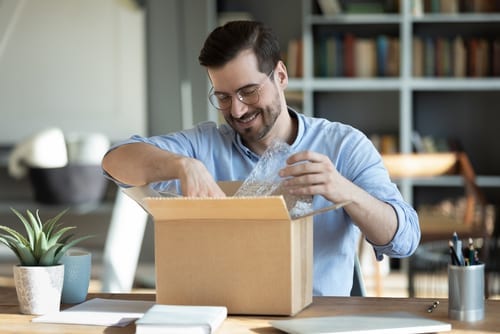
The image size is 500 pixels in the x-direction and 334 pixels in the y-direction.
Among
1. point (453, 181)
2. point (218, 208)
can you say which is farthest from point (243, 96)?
point (453, 181)

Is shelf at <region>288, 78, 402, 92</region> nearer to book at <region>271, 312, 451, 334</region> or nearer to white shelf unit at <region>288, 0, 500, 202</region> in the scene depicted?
white shelf unit at <region>288, 0, 500, 202</region>

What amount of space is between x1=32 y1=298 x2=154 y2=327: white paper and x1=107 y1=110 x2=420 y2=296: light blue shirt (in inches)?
18.0

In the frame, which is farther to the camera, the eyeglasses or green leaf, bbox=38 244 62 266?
the eyeglasses

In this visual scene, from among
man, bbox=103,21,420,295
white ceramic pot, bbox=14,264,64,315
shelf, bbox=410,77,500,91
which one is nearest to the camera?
white ceramic pot, bbox=14,264,64,315

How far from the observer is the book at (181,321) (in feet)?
4.68

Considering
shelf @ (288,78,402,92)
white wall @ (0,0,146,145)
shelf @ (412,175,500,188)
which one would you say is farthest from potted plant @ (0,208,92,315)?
shelf @ (412,175,500,188)

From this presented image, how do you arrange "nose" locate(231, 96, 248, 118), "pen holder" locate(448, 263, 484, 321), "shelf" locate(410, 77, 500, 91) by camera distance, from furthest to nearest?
"shelf" locate(410, 77, 500, 91) → "nose" locate(231, 96, 248, 118) → "pen holder" locate(448, 263, 484, 321)

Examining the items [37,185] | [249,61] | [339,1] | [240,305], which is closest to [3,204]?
[37,185]

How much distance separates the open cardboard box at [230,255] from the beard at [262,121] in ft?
1.57

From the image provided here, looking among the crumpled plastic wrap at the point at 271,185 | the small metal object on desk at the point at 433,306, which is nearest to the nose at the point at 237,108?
the crumpled plastic wrap at the point at 271,185

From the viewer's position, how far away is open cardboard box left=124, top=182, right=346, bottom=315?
1.58m

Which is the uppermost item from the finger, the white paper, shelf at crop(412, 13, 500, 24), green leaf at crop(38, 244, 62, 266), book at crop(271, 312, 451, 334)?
shelf at crop(412, 13, 500, 24)

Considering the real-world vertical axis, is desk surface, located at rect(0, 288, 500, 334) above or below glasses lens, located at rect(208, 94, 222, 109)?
below

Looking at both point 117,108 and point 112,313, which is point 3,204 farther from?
point 112,313
